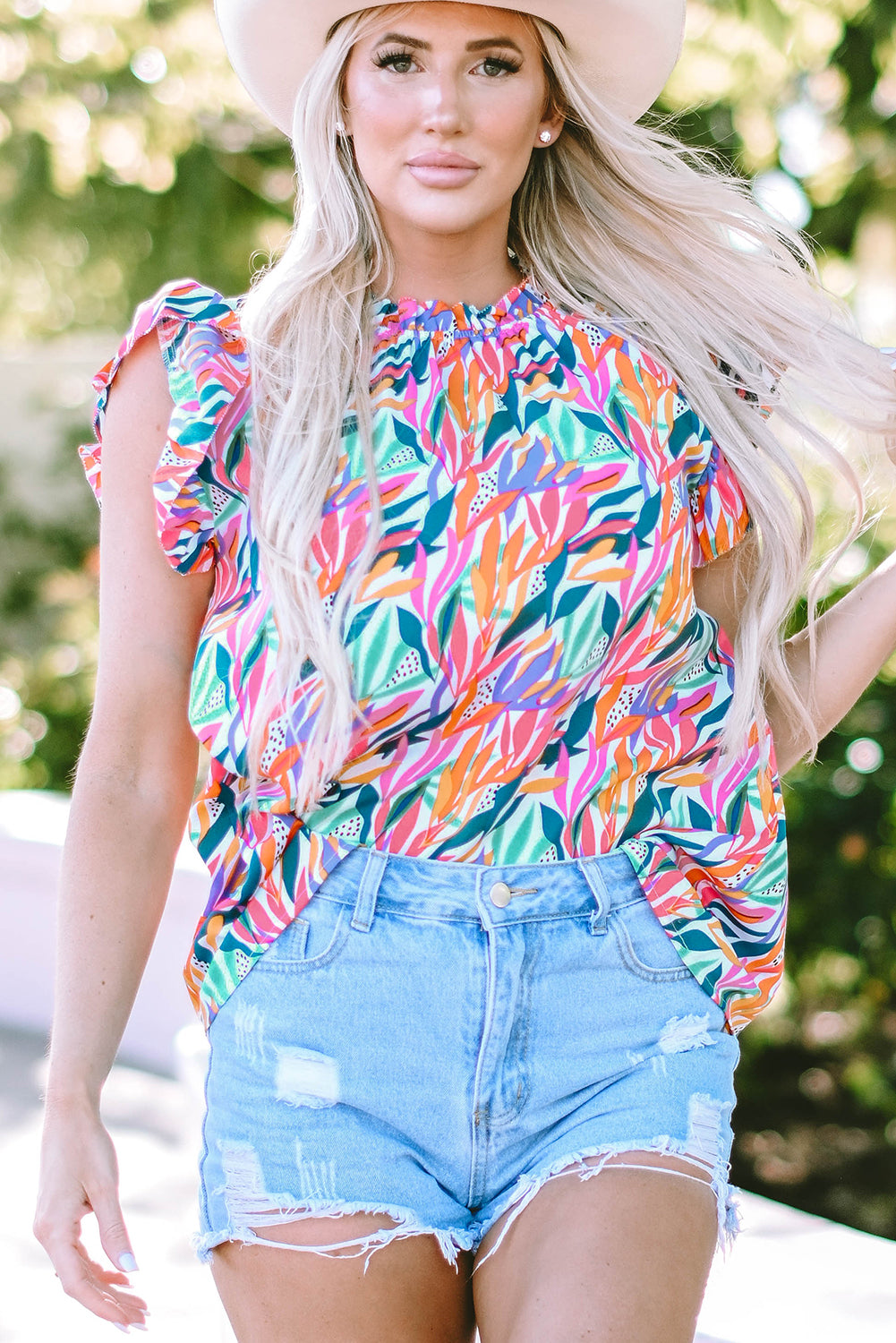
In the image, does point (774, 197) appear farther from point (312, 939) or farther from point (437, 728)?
point (312, 939)

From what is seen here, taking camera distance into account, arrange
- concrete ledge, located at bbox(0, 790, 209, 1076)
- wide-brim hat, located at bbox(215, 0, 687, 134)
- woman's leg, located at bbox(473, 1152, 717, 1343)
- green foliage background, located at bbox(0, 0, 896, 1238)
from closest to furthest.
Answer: woman's leg, located at bbox(473, 1152, 717, 1343), wide-brim hat, located at bbox(215, 0, 687, 134), green foliage background, located at bbox(0, 0, 896, 1238), concrete ledge, located at bbox(0, 790, 209, 1076)

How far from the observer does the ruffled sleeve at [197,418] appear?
1.73 metres

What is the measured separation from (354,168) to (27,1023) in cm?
339

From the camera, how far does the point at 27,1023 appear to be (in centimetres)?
463

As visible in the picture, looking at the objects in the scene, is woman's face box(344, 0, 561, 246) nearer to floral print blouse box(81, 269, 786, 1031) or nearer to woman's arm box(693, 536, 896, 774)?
floral print blouse box(81, 269, 786, 1031)

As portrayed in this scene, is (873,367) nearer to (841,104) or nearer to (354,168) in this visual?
(354,168)

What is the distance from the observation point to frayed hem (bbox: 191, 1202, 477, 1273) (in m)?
1.55

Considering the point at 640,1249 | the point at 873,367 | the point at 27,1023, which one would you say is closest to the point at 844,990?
the point at 27,1023

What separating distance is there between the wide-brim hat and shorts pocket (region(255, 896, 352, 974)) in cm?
109

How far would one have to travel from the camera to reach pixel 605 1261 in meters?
1.50

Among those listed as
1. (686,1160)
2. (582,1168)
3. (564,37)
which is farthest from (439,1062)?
(564,37)

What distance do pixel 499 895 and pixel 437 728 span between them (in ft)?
0.66

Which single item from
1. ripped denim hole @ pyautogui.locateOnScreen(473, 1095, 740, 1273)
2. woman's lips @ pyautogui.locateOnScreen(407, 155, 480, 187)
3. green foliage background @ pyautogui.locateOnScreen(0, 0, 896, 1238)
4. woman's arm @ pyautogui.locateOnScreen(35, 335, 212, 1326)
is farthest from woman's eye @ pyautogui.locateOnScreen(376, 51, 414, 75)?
green foliage background @ pyautogui.locateOnScreen(0, 0, 896, 1238)

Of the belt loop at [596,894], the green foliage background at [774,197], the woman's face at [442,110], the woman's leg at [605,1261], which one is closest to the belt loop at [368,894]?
the belt loop at [596,894]
